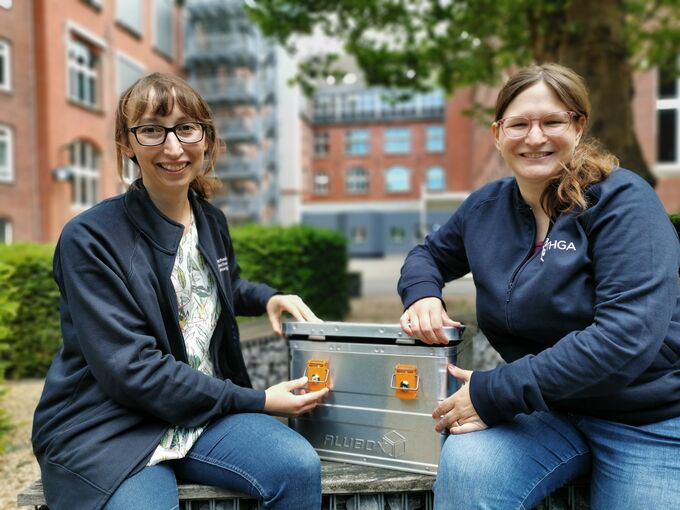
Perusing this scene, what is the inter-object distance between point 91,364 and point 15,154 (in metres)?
17.4

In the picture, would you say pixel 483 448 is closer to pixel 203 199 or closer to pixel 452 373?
pixel 452 373

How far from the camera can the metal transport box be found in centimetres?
191

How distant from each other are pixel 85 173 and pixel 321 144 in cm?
3477

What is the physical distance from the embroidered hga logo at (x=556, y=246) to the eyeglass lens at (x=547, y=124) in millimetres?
339

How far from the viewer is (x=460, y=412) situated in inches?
70.8

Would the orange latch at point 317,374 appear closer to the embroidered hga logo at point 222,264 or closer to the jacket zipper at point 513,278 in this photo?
the embroidered hga logo at point 222,264

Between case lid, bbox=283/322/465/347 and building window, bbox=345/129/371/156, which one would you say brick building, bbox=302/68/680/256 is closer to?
building window, bbox=345/129/371/156

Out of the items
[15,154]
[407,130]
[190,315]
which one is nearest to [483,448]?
[190,315]

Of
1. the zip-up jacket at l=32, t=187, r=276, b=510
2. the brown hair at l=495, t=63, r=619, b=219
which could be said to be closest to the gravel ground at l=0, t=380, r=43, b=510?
the zip-up jacket at l=32, t=187, r=276, b=510

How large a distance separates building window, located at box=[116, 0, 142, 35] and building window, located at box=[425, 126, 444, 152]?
3166 centimetres

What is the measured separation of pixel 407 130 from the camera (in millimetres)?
51312

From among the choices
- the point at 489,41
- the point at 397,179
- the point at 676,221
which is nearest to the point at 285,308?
the point at 676,221

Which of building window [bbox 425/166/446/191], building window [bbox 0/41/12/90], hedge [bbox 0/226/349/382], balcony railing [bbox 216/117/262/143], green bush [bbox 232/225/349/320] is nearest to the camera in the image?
hedge [bbox 0/226/349/382]

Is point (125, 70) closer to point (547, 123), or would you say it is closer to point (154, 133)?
point (154, 133)
